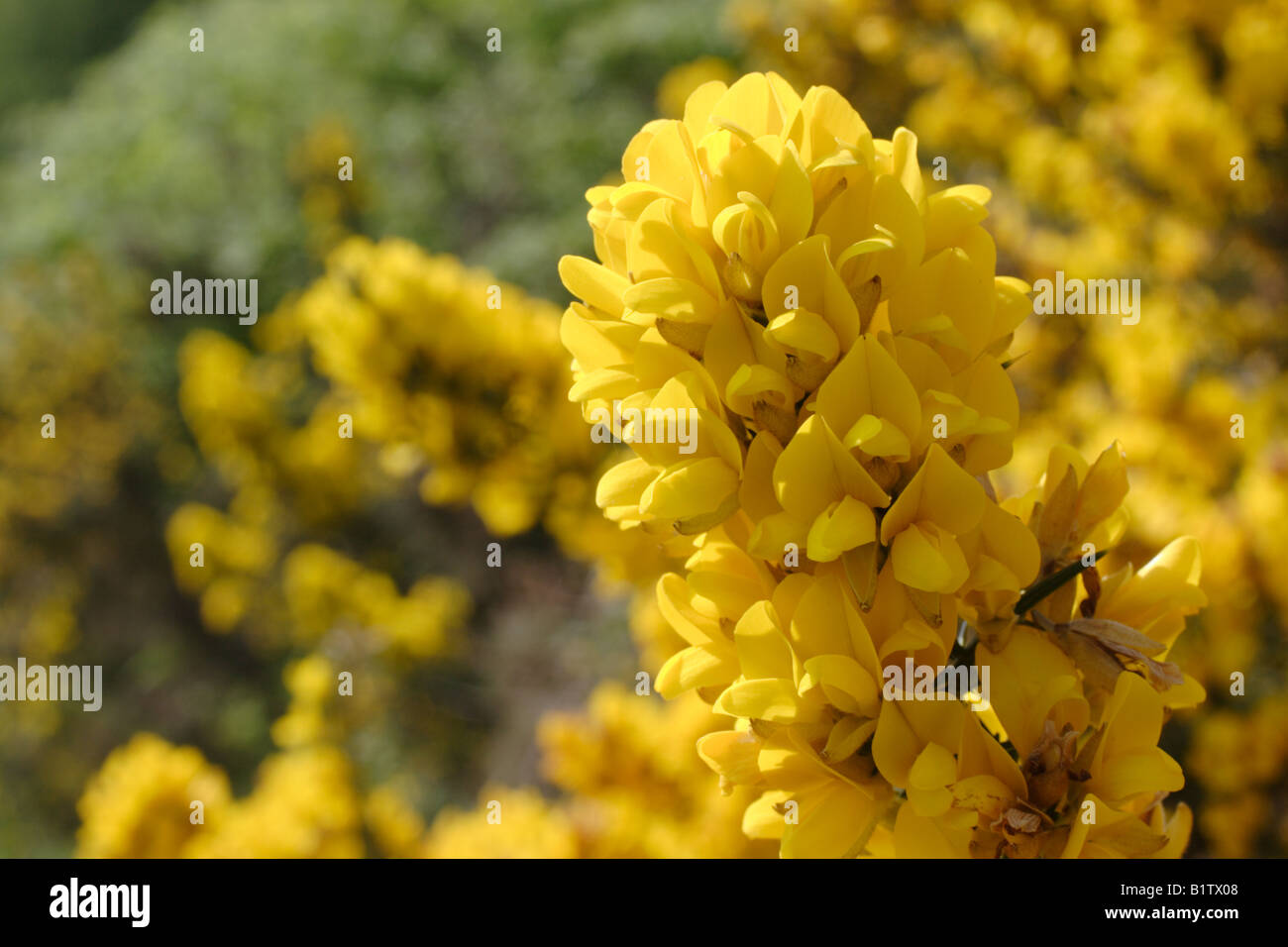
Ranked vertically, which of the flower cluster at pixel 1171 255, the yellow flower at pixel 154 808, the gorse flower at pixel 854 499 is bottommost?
the yellow flower at pixel 154 808

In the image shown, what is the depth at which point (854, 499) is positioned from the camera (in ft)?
1.85

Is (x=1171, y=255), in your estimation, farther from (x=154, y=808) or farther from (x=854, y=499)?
(x=154, y=808)

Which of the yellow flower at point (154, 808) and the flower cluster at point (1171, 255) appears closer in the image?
the flower cluster at point (1171, 255)

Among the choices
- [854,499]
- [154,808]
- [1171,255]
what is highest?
[1171,255]

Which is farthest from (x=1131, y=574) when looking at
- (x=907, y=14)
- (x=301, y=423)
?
(x=301, y=423)

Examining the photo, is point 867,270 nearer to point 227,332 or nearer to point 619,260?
point 619,260

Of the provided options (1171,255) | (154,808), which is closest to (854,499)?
(154,808)

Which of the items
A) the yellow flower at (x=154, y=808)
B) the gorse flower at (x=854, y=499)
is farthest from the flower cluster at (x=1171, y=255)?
the yellow flower at (x=154, y=808)

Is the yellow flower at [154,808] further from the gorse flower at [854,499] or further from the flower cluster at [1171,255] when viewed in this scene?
the flower cluster at [1171,255]

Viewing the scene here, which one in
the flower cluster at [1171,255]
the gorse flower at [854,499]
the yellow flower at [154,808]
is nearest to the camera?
the gorse flower at [854,499]

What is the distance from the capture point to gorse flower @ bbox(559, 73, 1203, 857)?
0.55m

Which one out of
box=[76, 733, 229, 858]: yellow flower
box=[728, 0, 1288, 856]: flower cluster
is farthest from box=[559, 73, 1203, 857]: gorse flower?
box=[76, 733, 229, 858]: yellow flower

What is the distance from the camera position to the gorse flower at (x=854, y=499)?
551 mm

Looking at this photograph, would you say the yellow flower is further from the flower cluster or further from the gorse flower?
the flower cluster
